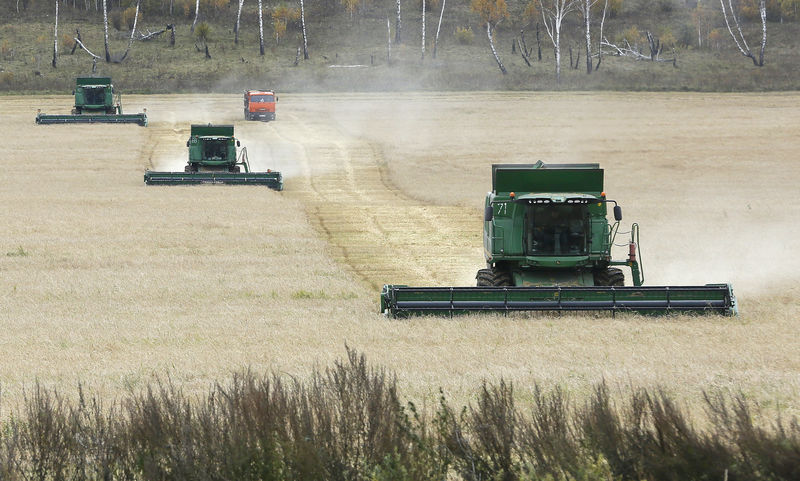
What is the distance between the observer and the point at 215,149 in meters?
47.8

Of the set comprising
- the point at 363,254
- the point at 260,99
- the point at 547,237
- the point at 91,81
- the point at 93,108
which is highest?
the point at 91,81

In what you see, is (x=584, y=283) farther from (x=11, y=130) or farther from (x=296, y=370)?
(x=11, y=130)

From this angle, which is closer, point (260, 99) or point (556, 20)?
point (260, 99)

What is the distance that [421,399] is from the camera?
514 inches

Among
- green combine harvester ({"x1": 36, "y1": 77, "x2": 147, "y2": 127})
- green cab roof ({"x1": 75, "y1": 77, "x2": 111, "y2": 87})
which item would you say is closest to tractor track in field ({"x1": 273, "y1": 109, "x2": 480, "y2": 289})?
green combine harvester ({"x1": 36, "y1": 77, "x2": 147, "y2": 127})

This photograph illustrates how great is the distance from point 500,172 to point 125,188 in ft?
88.7

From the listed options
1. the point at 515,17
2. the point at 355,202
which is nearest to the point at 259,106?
the point at 355,202

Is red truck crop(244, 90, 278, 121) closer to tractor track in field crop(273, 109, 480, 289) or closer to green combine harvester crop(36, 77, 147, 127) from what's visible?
green combine harvester crop(36, 77, 147, 127)

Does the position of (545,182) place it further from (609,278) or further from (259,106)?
(259,106)

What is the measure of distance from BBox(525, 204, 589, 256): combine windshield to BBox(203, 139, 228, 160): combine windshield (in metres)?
29.5

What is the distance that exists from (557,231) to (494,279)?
1506 mm

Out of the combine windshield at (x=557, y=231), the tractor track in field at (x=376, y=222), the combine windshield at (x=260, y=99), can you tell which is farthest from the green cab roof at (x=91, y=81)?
the combine windshield at (x=557, y=231)

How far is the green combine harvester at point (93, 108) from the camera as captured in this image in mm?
68438

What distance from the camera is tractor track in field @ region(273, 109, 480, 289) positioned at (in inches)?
1033
